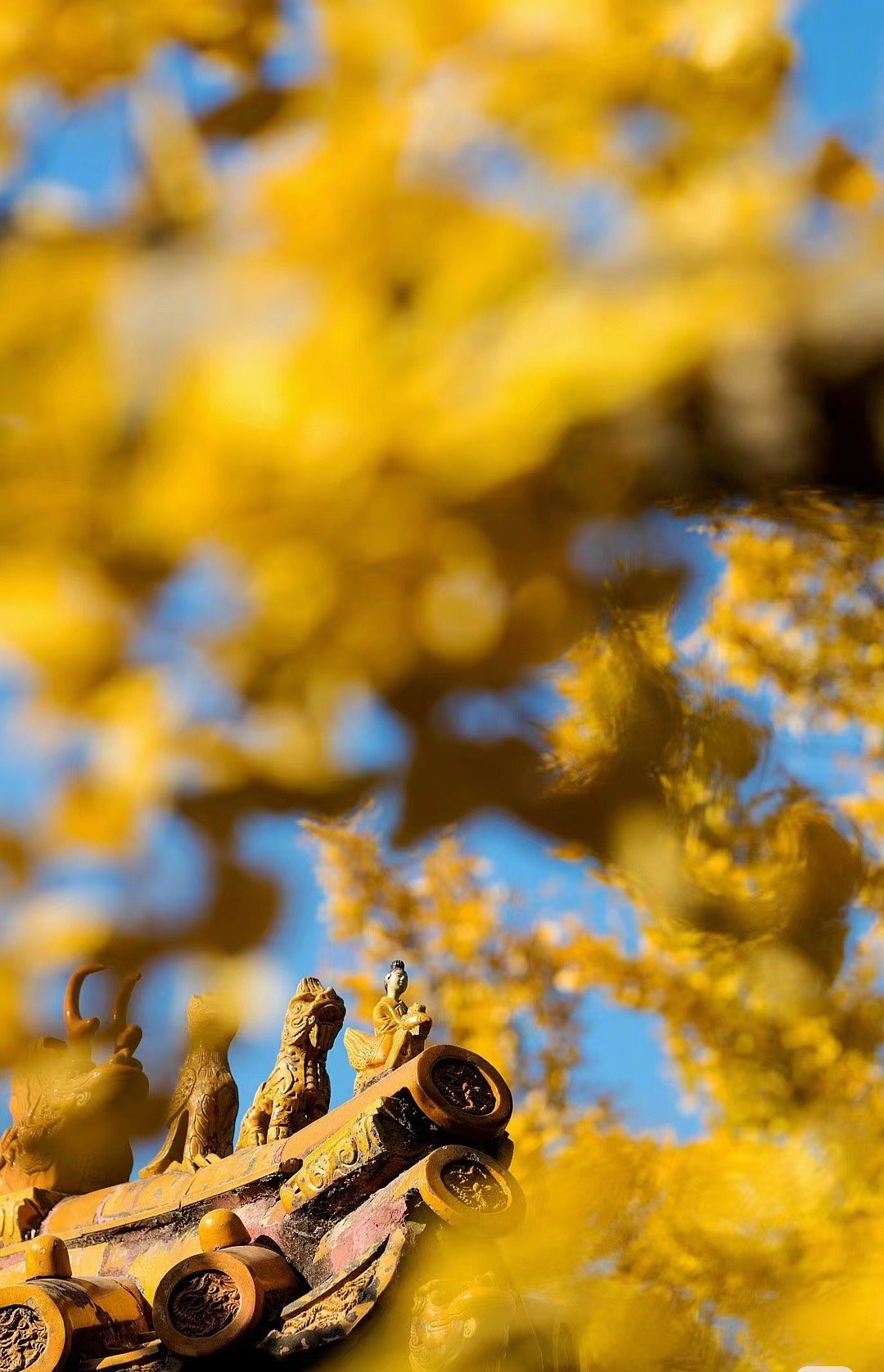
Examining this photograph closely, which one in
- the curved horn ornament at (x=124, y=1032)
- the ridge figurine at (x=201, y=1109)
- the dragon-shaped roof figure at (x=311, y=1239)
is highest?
the curved horn ornament at (x=124, y=1032)

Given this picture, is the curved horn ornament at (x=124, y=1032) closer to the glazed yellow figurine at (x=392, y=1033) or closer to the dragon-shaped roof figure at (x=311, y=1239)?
the dragon-shaped roof figure at (x=311, y=1239)

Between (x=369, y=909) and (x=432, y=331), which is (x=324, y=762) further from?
(x=369, y=909)

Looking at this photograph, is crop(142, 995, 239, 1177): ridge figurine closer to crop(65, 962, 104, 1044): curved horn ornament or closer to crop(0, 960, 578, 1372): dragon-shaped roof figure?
crop(0, 960, 578, 1372): dragon-shaped roof figure

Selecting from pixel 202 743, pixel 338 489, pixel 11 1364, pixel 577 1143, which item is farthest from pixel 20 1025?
pixel 11 1364

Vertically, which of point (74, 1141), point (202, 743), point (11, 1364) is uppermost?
point (202, 743)

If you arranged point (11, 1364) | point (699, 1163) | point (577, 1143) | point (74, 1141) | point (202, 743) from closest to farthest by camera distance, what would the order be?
point (202, 743) → point (699, 1163) → point (577, 1143) → point (11, 1364) → point (74, 1141)

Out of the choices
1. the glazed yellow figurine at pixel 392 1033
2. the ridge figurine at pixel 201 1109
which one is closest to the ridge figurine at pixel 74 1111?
the ridge figurine at pixel 201 1109

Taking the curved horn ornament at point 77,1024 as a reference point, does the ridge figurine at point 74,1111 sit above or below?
below

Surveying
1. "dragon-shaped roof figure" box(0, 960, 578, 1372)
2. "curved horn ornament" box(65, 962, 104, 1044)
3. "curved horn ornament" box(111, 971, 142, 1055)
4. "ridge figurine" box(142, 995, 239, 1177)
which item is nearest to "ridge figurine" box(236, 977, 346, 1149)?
Result: "dragon-shaped roof figure" box(0, 960, 578, 1372)
